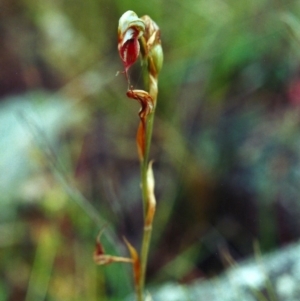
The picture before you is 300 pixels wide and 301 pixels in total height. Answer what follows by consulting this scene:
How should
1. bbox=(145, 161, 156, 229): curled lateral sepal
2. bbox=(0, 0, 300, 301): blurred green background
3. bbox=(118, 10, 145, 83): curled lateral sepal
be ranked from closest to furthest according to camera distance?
bbox=(118, 10, 145, 83): curled lateral sepal → bbox=(145, 161, 156, 229): curled lateral sepal → bbox=(0, 0, 300, 301): blurred green background

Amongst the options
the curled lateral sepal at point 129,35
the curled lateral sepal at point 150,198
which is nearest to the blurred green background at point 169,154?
the curled lateral sepal at point 150,198

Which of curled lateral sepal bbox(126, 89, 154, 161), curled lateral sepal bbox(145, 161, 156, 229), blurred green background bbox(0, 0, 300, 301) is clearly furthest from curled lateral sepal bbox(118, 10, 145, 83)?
blurred green background bbox(0, 0, 300, 301)

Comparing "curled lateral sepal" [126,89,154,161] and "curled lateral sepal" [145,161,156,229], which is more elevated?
"curled lateral sepal" [126,89,154,161]

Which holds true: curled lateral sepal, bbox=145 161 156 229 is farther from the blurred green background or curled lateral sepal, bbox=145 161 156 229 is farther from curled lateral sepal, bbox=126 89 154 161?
the blurred green background

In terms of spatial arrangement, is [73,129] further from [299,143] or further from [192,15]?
[299,143]

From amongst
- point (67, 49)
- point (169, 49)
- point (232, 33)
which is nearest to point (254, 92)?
point (232, 33)

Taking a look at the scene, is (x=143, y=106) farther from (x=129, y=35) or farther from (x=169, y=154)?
(x=169, y=154)
